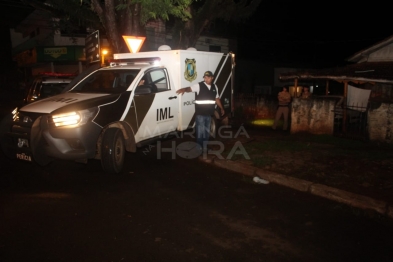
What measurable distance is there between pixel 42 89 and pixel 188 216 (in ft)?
24.6

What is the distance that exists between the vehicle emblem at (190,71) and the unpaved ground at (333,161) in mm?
1947

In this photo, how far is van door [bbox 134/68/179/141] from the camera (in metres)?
6.84

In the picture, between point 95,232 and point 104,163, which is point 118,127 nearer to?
point 104,163

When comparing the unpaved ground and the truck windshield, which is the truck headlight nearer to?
the truck windshield

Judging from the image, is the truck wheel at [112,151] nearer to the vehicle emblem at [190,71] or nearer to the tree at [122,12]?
the vehicle emblem at [190,71]

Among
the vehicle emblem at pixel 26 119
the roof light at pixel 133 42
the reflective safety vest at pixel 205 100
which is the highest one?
the roof light at pixel 133 42

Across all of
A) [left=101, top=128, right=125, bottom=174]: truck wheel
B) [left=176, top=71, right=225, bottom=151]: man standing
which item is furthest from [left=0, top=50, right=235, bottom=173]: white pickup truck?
[left=176, top=71, right=225, bottom=151]: man standing

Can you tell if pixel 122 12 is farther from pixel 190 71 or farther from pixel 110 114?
pixel 110 114

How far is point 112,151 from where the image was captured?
6.23 m

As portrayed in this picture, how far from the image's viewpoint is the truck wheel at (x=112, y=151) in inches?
243

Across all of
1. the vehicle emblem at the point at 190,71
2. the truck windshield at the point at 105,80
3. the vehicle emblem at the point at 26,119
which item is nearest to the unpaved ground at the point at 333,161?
the vehicle emblem at the point at 190,71

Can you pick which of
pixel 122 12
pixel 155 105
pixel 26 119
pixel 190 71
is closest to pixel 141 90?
pixel 155 105

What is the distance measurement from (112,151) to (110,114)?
2.22 feet

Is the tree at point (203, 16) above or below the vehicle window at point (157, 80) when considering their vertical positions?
above
